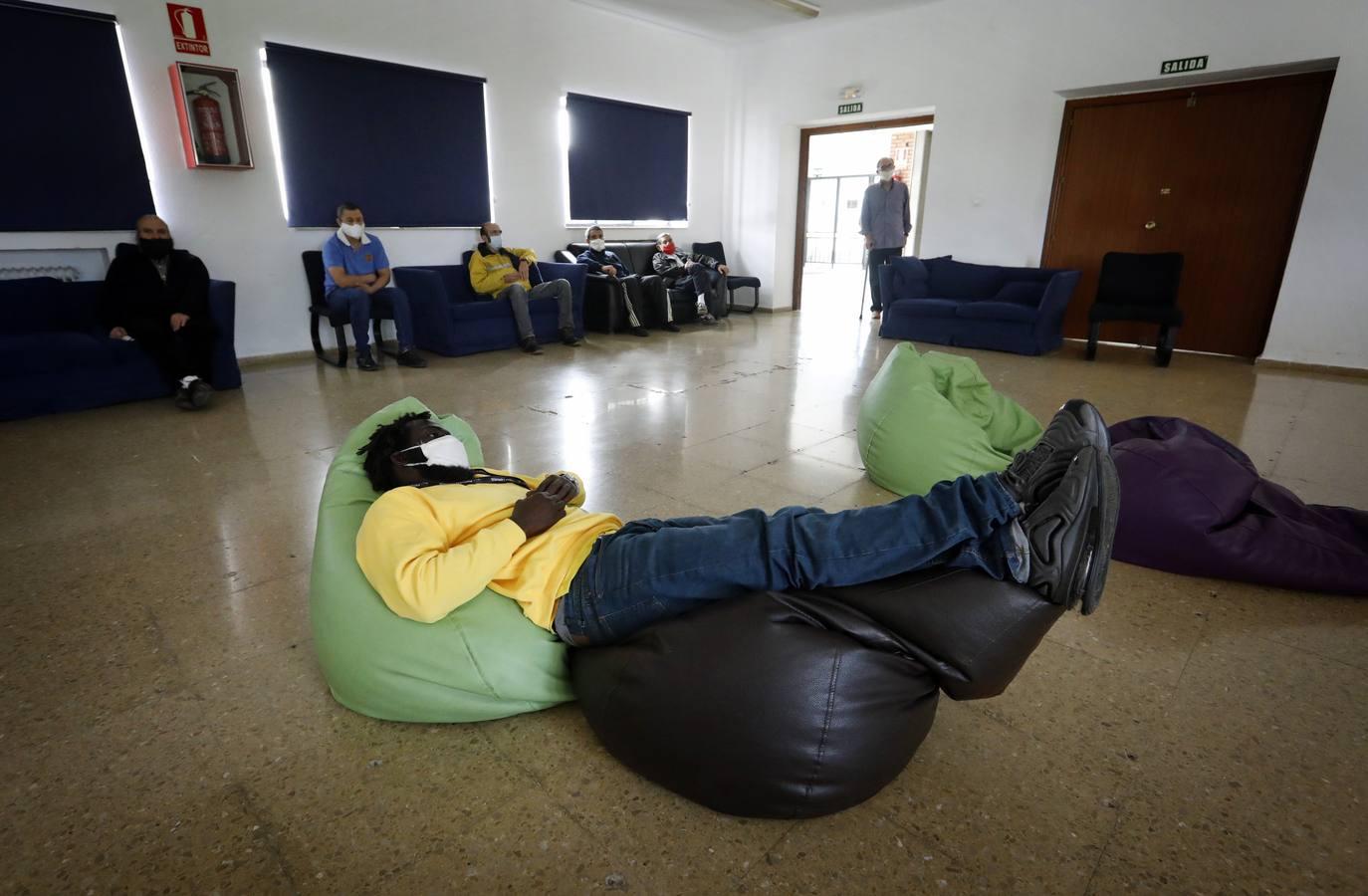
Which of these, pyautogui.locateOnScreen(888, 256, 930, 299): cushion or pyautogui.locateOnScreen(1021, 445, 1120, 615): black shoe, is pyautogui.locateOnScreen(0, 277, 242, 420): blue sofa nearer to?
pyautogui.locateOnScreen(1021, 445, 1120, 615): black shoe

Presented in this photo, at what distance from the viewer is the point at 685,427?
3.92 m

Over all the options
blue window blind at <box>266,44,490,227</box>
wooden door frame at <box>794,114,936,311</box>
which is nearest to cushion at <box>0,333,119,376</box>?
blue window blind at <box>266,44,490,227</box>

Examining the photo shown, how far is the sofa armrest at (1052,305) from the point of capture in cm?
614

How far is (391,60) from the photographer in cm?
598

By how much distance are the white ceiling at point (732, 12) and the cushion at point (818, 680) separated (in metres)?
7.42

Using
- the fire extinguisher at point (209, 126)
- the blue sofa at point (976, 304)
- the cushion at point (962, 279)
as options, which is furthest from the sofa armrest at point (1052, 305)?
the fire extinguisher at point (209, 126)

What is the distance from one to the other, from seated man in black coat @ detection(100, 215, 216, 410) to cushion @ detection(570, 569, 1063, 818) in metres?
4.20

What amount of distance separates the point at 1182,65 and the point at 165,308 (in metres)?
7.93

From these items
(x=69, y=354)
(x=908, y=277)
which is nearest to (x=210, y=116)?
(x=69, y=354)

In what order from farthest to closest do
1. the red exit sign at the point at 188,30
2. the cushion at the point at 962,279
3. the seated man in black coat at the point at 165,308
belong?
the cushion at the point at 962,279 → the red exit sign at the point at 188,30 → the seated man in black coat at the point at 165,308

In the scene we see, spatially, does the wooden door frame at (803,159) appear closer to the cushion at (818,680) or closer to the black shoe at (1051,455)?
the black shoe at (1051,455)

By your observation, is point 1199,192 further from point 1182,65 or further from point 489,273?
point 489,273

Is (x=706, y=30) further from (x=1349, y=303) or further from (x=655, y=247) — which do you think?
(x=1349, y=303)

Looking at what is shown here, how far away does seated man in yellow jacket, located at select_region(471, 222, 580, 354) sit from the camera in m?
6.17
